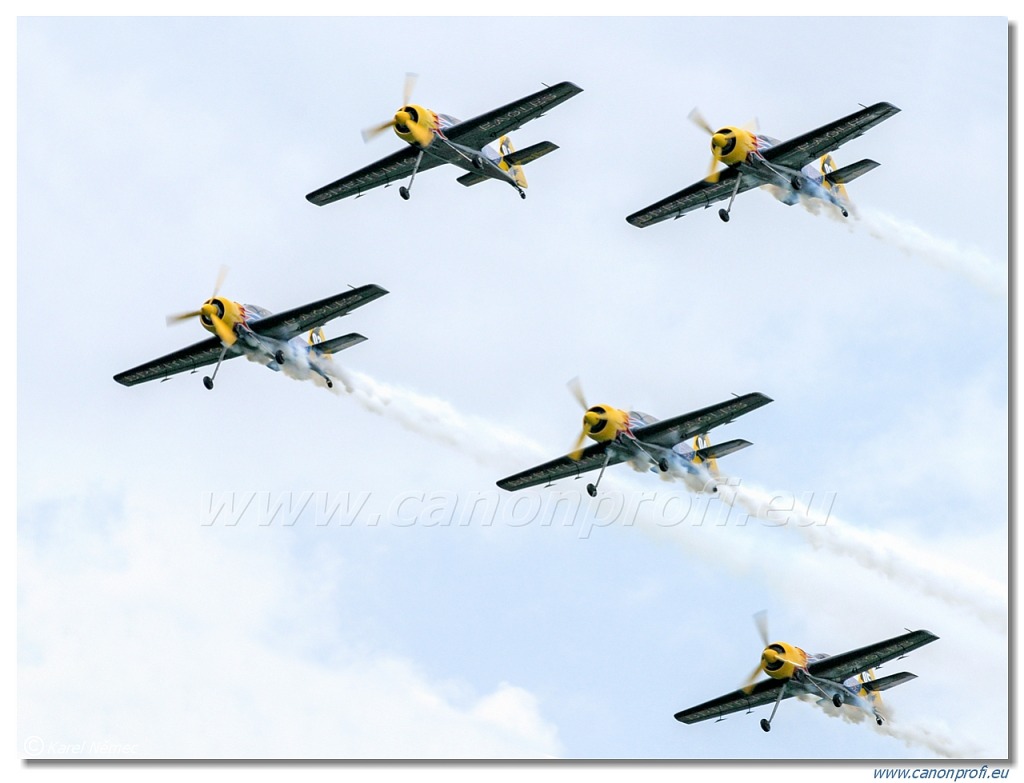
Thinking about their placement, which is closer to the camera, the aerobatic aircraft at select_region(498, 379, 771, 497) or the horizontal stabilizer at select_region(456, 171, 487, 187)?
the aerobatic aircraft at select_region(498, 379, 771, 497)

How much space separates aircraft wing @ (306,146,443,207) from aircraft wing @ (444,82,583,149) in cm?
134

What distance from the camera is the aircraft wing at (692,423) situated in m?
51.8

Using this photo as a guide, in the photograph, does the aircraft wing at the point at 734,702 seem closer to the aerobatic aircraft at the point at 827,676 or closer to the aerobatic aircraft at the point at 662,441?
the aerobatic aircraft at the point at 827,676

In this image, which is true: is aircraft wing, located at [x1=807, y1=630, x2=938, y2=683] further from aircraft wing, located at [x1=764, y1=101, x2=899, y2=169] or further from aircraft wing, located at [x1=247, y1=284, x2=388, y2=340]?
aircraft wing, located at [x1=247, y1=284, x2=388, y2=340]

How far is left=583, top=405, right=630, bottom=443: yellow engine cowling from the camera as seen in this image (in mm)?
51969

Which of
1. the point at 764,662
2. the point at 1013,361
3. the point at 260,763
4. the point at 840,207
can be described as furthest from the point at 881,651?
the point at 260,763

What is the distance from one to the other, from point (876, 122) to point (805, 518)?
1133cm

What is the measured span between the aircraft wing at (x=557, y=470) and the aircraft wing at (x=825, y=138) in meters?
9.82

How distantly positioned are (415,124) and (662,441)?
36.2ft

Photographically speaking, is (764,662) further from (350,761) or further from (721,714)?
(350,761)

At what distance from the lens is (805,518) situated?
5656 cm

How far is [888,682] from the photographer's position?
5394 centimetres

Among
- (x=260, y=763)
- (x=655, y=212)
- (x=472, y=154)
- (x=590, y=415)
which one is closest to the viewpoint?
(x=260, y=763)

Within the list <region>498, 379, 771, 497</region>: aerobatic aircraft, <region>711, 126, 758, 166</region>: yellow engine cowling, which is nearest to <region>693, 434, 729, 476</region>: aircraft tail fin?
<region>498, 379, 771, 497</region>: aerobatic aircraft
